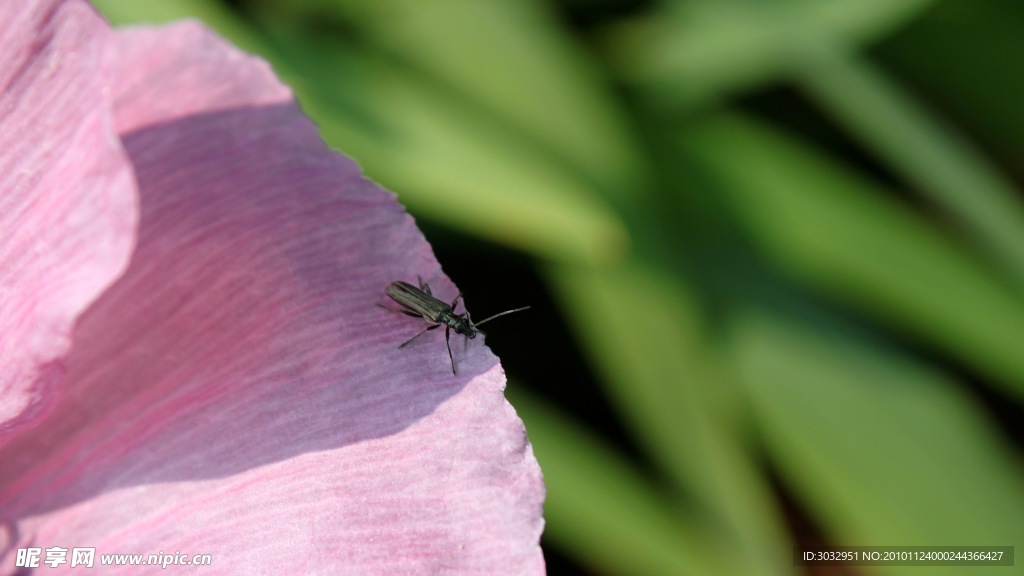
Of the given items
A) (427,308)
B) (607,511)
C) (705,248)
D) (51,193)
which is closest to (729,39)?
(705,248)

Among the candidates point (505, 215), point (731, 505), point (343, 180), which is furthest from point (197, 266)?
point (731, 505)

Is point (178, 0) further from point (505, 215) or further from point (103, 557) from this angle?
point (103, 557)

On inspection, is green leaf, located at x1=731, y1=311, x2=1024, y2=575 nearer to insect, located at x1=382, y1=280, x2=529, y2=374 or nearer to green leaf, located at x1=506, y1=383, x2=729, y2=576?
green leaf, located at x1=506, y1=383, x2=729, y2=576

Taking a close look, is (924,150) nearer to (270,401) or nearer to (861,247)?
(861,247)

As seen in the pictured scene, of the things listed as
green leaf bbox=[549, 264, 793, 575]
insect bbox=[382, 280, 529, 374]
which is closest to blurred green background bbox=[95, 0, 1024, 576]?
green leaf bbox=[549, 264, 793, 575]

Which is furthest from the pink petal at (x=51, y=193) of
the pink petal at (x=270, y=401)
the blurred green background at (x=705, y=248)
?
the blurred green background at (x=705, y=248)
